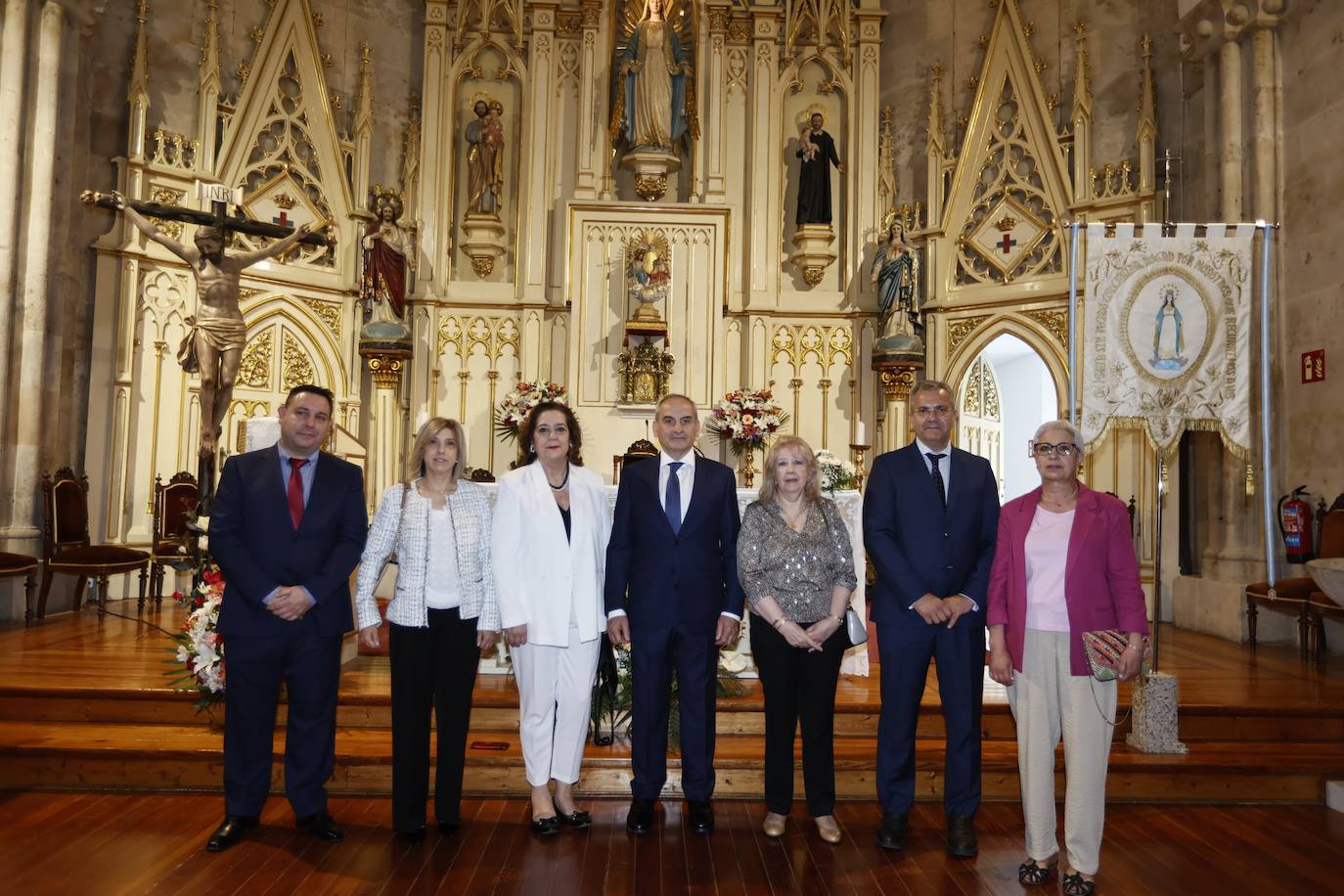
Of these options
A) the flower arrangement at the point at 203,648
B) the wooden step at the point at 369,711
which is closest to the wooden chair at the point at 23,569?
the wooden step at the point at 369,711

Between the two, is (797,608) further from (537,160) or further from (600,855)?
(537,160)

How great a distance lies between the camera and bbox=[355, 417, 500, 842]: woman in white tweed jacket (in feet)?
11.8

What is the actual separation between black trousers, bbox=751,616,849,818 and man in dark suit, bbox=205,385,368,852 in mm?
1666

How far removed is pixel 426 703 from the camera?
3.61 metres

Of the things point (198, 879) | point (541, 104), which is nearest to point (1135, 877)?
point (198, 879)

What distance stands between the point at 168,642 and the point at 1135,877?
228 inches

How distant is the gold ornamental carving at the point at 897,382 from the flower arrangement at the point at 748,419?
6.67ft

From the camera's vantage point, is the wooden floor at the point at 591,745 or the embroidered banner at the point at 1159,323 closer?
the wooden floor at the point at 591,745

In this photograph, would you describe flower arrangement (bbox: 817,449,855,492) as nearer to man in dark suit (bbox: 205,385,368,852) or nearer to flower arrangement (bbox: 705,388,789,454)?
flower arrangement (bbox: 705,388,789,454)

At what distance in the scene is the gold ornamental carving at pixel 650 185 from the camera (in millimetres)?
10602

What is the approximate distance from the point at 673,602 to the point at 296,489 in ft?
5.08

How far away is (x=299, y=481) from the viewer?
3.75 meters

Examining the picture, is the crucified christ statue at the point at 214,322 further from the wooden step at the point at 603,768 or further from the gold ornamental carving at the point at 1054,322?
the gold ornamental carving at the point at 1054,322

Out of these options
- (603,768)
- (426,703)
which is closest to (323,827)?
(426,703)
